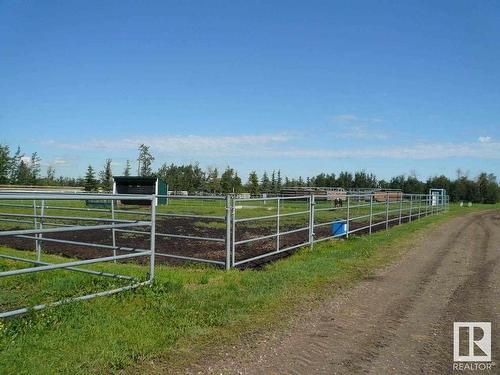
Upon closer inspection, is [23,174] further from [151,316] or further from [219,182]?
[151,316]

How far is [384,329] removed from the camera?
5.45 m

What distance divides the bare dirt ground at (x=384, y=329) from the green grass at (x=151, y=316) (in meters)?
0.41

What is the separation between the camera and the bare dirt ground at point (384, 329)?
431cm

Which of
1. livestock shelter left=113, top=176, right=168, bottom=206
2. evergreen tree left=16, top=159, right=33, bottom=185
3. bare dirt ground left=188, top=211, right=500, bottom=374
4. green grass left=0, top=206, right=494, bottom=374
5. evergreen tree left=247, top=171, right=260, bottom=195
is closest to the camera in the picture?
green grass left=0, top=206, right=494, bottom=374

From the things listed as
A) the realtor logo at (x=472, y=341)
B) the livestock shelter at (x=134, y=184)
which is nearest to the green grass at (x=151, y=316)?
the realtor logo at (x=472, y=341)

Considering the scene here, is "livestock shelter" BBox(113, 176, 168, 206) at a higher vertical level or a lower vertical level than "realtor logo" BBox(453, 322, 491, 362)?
higher

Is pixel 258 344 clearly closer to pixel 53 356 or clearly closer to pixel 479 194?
pixel 53 356

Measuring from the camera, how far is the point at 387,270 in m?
9.60

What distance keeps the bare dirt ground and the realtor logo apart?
7cm

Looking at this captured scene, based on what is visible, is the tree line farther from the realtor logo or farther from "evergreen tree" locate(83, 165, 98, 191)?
the realtor logo

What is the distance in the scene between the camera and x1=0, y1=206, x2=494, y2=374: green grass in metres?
A: 4.20

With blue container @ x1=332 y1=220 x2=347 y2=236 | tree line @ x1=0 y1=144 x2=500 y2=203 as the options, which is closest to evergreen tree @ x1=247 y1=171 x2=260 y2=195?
tree line @ x1=0 y1=144 x2=500 y2=203

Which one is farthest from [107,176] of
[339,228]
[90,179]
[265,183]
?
[339,228]

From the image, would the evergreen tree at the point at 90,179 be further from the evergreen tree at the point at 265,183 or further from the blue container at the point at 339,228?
the blue container at the point at 339,228
